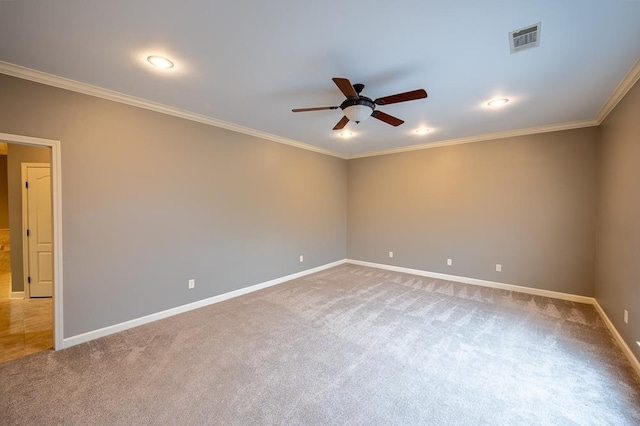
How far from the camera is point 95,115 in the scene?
2.89 m

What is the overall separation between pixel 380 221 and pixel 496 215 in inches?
87.3

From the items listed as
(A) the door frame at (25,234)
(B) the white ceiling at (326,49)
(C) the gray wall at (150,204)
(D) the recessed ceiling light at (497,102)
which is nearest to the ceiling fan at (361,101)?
(B) the white ceiling at (326,49)

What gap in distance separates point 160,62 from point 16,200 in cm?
406

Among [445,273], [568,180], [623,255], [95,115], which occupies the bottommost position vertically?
[445,273]

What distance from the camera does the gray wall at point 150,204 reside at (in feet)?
9.00

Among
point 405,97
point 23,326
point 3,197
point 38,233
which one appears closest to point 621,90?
point 405,97

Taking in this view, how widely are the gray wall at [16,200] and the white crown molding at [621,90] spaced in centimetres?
733

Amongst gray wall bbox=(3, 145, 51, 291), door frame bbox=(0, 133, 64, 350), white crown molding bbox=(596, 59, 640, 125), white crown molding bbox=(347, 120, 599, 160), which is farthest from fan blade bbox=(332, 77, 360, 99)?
gray wall bbox=(3, 145, 51, 291)

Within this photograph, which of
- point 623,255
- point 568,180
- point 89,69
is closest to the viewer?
point 89,69

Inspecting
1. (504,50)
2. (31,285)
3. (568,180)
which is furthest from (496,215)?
(31,285)

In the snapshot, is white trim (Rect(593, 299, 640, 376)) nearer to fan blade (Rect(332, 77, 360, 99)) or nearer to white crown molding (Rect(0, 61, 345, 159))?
fan blade (Rect(332, 77, 360, 99))

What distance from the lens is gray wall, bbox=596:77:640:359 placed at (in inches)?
96.9

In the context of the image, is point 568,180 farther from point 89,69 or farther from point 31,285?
point 31,285

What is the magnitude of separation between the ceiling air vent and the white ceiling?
2.0 inches
